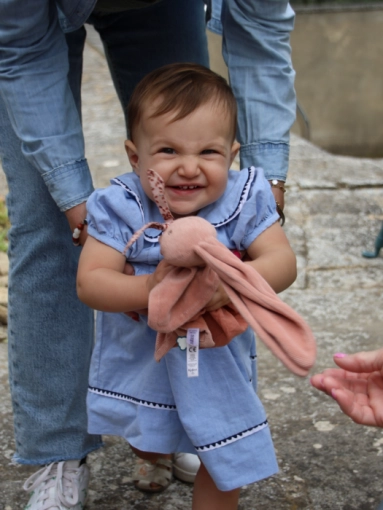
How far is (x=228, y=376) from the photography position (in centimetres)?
151

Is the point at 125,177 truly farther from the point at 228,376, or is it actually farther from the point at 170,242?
the point at 228,376

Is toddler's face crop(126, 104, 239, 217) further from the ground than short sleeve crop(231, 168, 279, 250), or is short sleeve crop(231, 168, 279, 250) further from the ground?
toddler's face crop(126, 104, 239, 217)

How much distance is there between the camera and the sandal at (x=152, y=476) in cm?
190

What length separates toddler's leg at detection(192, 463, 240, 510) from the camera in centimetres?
158

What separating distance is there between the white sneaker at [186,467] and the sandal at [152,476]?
0.9 inches

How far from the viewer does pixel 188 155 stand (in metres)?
1.45

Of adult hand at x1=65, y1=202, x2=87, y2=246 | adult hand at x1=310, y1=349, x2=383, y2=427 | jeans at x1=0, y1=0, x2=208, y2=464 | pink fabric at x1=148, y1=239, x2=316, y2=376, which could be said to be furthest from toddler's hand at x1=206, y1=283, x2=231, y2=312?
jeans at x1=0, y1=0, x2=208, y2=464

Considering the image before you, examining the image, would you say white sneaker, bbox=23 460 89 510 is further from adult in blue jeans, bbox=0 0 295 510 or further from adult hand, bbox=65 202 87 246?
adult hand, bbox=65 202 87 246

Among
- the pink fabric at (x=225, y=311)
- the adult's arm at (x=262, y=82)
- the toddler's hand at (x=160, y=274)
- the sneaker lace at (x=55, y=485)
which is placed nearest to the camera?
the pink fabric at (x=225, y=311)

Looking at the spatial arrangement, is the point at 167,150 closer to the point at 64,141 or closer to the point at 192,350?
the point at 64,141

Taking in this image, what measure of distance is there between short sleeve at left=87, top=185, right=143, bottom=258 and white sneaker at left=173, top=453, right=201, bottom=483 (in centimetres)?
73

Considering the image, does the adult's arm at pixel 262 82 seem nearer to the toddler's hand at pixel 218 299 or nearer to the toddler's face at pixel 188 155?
the toddler's face at pixel 188 155

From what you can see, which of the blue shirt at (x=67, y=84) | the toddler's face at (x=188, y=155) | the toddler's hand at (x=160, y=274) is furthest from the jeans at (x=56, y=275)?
the toddler's hand at (x=160, y=274)

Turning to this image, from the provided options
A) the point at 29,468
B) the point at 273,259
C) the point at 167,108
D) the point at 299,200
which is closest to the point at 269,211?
the point at 273,259
